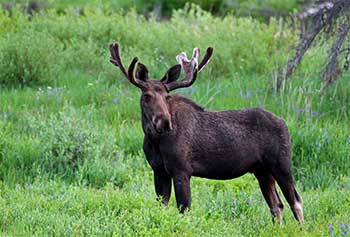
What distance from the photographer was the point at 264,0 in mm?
21375

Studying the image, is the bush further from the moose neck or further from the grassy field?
the moose neck

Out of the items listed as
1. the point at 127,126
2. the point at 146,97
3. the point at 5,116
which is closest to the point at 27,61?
the point at 5,116

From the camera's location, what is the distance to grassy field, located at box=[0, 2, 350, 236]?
7.63 meters

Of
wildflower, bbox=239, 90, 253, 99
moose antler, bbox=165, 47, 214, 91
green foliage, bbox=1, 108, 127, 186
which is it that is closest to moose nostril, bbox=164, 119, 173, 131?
moose antler, bbox=165, 47, 214, 91

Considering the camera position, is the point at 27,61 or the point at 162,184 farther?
the point at 27,61

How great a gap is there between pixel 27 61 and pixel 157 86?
5695 mm

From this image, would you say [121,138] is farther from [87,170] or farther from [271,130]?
[271,130]

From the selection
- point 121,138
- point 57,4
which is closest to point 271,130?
point 121,138

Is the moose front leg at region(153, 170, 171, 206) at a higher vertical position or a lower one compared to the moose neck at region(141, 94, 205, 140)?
lower

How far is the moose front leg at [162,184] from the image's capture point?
7.59 metres

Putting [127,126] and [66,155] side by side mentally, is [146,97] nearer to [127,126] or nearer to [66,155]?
[66,155]

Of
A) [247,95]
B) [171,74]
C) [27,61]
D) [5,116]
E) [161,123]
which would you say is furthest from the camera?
[27,61]

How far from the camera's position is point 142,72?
24.4 feet

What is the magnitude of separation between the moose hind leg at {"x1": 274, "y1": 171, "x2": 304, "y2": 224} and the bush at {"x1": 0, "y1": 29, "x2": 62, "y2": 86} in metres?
5.69
